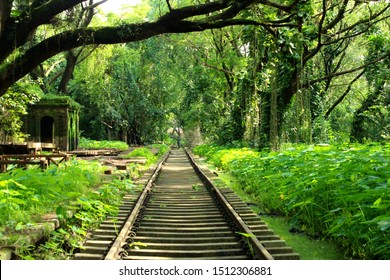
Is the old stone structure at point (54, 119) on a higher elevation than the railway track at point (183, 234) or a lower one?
higher

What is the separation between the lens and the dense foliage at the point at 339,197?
4301 millimetres

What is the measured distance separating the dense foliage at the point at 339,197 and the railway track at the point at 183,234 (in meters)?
0.66

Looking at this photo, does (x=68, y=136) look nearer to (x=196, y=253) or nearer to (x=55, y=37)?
(x=55, y=37)

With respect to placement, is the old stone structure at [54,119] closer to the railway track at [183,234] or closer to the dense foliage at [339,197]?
the railway track at [183,234]

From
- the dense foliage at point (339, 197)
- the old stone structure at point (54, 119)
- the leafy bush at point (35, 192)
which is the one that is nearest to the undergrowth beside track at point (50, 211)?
the leafy bush at point (35, 192)

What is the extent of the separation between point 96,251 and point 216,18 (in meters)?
7.25

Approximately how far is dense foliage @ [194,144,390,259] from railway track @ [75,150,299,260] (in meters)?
0.66

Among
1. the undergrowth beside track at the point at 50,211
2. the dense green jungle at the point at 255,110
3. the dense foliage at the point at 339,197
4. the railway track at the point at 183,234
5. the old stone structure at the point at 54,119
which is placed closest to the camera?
the dense foliage at the point at 339,197

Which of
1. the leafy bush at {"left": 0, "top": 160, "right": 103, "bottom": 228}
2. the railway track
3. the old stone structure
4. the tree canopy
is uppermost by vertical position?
the tree canopy

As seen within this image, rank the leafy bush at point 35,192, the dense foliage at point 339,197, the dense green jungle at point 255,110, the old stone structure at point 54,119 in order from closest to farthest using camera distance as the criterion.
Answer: the dense foliage at point 339,197, the dense green jungle at point 255,110, the leafy bush at point 35,192, the old stone structure at point 54,119

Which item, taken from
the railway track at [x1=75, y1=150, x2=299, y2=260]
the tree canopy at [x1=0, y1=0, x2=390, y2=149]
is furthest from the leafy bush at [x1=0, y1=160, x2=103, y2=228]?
the tree canopy at [x1=0, y1=0, x2=390, y2=149]

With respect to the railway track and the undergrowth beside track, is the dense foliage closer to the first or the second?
the railway track

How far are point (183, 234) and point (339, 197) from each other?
2106 mm

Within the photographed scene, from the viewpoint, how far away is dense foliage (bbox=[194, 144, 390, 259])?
4.30 m
